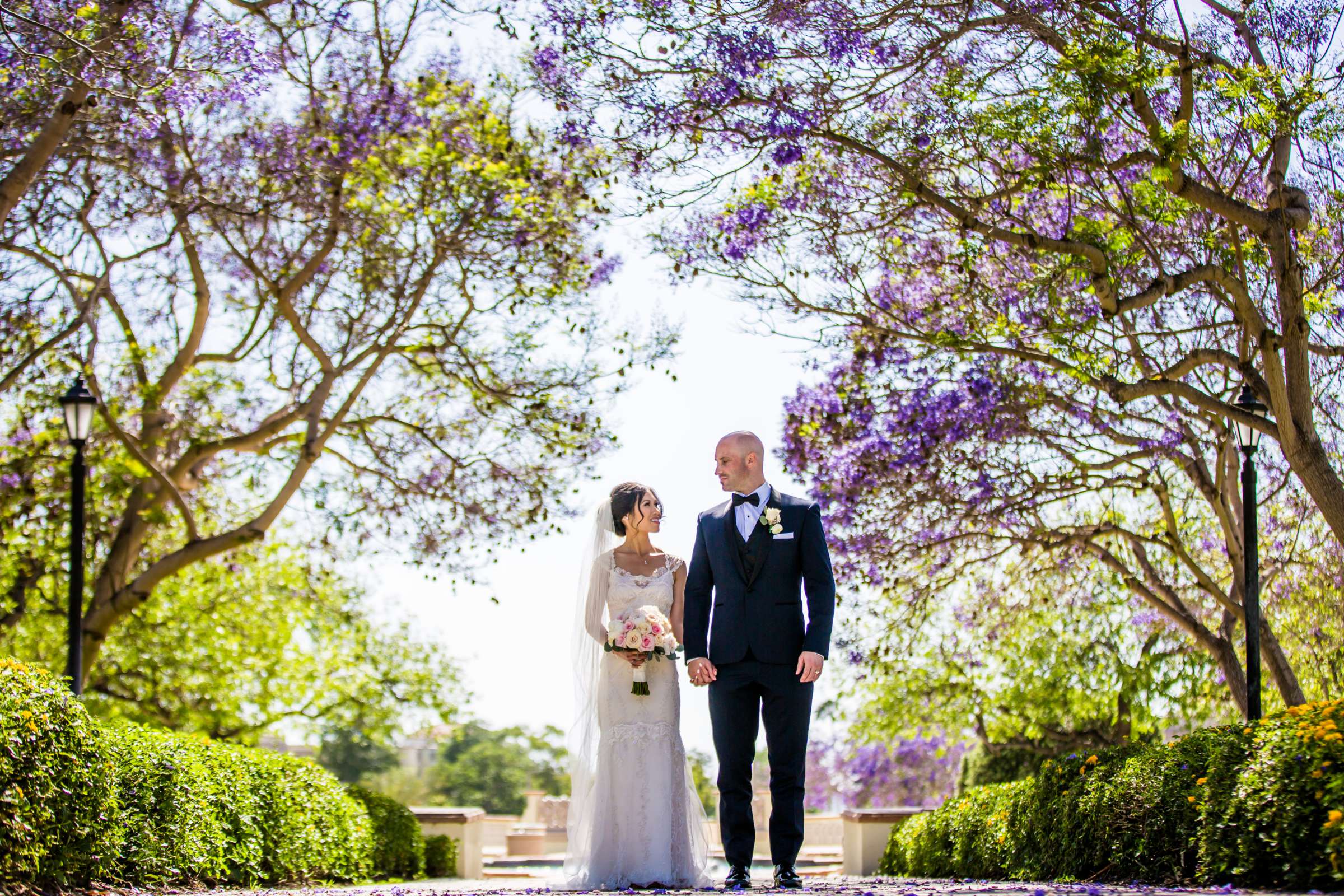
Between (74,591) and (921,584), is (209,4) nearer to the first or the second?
(74,591)

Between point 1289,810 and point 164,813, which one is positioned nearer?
point 1289,810

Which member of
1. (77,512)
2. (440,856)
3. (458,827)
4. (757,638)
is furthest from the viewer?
(458,827)

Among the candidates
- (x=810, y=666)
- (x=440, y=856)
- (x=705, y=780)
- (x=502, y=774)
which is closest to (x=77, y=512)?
(x=440, y=856)

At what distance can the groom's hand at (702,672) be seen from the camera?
295 inches

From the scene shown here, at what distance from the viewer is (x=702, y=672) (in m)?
7.51

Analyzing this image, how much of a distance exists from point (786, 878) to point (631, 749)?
1.37 m

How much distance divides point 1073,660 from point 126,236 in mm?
13116

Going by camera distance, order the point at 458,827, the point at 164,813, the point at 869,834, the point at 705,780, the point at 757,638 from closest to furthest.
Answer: the point at 757,638
the point at 164,813
the point at 458,827
the point at 869,834
the point at 705,780

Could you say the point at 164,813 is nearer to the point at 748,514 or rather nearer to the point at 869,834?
the point at 748,514

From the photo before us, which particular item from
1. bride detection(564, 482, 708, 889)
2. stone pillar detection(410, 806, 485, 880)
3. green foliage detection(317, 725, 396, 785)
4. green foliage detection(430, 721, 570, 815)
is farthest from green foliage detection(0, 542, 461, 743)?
green foliage detection(317, 725, 396, 785)

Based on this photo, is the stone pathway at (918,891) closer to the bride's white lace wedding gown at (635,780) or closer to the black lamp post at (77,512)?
the bride's white lace wedding gown at (635,780)

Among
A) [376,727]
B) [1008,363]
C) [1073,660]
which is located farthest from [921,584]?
[376,727]

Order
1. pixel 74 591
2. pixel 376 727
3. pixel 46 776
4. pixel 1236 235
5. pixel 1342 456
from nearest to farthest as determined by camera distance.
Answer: pixel 46 776 → pixel 1236 235 → pixel 74 591 → pixel 1342 456 → pixel 376 727

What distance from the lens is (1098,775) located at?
902cm
